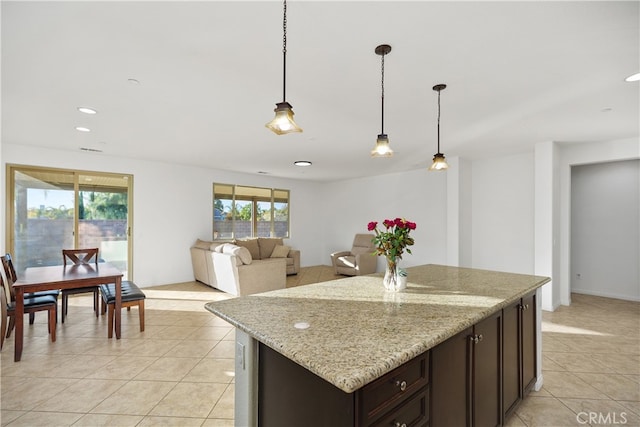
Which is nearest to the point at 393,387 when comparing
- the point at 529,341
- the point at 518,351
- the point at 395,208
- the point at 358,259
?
the point at 518,351

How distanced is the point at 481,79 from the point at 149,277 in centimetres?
608

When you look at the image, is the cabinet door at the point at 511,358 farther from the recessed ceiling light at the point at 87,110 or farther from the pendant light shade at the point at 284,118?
the recessed ceiling light at the point at 87,110

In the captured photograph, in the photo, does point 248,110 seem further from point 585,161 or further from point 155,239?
point 585,161

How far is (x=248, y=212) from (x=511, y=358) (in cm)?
628

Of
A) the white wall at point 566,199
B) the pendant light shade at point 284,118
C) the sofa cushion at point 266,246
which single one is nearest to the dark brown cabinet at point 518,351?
the pendant light shade at point 284,118

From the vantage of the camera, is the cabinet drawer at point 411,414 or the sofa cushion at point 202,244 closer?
the cabinet drawer at point 411,414

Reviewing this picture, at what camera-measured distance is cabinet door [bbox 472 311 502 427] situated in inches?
62.4

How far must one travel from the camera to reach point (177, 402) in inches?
86.1

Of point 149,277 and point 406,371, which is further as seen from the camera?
point 149,277

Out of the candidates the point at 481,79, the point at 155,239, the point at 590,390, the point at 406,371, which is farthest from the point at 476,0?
the point at 155,239

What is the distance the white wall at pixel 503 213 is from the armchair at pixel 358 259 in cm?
213

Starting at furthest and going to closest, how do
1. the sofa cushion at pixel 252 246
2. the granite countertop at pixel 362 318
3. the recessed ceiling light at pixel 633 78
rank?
the sofa cushion at pixel 252 246 < the recessed ceiling light at pixel 633 78 < the granite countertop at pixel 362 318

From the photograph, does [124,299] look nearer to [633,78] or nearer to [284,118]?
[284,118]

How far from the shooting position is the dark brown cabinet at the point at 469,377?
1.33 meters
